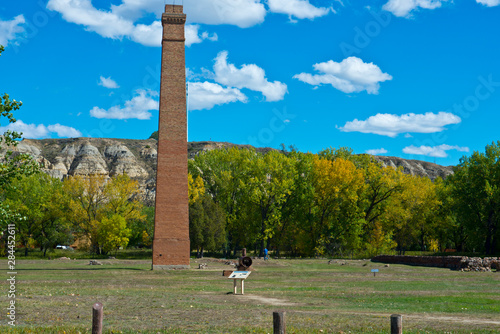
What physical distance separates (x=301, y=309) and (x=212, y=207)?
41.7 meters

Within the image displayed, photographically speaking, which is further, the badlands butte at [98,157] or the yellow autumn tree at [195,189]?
the badlands butte at [98,157]

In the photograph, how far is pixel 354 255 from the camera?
5991 centimetres

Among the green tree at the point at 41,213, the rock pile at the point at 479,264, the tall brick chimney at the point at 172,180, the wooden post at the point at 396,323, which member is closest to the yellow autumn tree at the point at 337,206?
the rock pile at the point at 479,264

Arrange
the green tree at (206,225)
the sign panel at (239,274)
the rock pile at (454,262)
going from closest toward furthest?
1. the sign panel at (239,274)
2. the rock pile at (454,262)
3. the green tree at (206,225)

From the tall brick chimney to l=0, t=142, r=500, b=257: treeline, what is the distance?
61.5 feet

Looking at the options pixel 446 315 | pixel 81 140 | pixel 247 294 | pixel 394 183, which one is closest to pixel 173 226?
pixel 247 294

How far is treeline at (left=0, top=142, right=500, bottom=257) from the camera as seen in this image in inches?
2248

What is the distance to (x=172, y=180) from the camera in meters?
35.8

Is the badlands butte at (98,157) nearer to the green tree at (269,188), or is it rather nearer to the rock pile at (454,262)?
the green tree at (269,188)

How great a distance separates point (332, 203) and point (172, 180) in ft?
94.4

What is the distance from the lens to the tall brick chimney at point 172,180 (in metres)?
35.6

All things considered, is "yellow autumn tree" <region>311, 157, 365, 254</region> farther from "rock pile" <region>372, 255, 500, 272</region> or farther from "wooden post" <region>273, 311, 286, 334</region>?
"wooden post" <region>273, 311, 286, 334</region>

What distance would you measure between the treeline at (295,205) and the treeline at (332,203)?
117 mm

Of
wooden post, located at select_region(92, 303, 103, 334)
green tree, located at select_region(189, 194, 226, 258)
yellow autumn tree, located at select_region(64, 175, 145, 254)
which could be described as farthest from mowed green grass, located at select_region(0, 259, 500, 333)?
yellow autumn tree, located at select_region(64, 175, 145, 254)
